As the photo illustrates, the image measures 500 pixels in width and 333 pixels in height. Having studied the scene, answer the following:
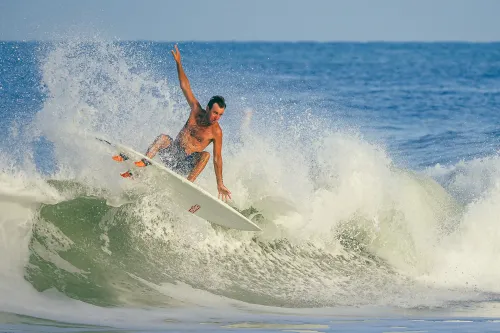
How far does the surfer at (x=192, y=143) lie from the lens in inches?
364

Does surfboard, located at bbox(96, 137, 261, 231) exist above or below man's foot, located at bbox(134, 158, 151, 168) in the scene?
below

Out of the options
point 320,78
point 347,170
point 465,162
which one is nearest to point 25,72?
point 320,78

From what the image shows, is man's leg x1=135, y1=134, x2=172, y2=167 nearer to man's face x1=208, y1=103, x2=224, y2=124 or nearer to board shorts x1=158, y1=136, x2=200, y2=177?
board shorts x1=158, y1=136, x2=200, y2=177

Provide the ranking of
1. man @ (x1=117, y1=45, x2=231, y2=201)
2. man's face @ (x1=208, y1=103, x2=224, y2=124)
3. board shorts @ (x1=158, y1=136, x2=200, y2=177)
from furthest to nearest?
1. board shorts @ (x1=158, y1=136, x2=200, y2=177)
2. man @ (x1=117, y1=45, x2=231, y2=201)
3. man's face @ (x1=208, y1=103, x2=224, y2=124)

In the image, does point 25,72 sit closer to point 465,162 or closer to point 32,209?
point 465,162

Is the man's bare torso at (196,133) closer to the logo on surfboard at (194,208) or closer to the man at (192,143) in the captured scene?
the man at (192,143)

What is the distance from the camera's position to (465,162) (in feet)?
51.5

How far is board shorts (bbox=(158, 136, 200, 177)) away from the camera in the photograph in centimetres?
944

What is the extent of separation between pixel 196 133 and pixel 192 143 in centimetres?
12

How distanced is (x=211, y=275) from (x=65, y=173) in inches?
87.6

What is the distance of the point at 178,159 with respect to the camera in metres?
9.48

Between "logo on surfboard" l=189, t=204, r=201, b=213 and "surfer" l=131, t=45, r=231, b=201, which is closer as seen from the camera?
"surfer" l=131, t=45, r=231, b=201

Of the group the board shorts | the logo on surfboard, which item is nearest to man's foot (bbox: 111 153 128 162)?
the board shorts

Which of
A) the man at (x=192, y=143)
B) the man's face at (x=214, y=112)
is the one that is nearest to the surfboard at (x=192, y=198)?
the man at (x=192, y=143)
